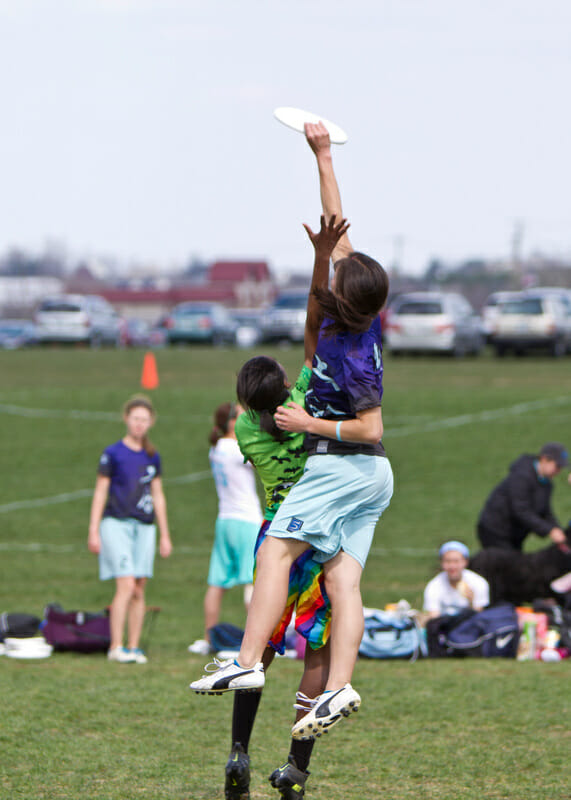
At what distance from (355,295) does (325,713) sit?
1552 millimetres

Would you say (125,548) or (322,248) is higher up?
(322,248)

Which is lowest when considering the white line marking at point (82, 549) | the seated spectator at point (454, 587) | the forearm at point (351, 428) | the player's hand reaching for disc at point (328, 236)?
the white line marking at point (82, 549)

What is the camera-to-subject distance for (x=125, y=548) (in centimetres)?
812

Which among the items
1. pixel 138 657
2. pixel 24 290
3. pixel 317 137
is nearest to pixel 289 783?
pixel 317 137

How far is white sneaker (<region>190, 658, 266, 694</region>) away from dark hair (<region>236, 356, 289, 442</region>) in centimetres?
90

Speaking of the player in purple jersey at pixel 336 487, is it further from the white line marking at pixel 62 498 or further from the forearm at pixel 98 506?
the white line marking at pixel 62 498

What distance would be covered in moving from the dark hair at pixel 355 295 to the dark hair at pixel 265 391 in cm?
30

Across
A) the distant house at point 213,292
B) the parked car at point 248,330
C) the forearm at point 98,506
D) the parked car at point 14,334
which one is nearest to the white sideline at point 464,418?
the forearm at point 98,506

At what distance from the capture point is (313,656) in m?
4.59

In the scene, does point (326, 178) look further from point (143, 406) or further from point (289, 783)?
point (143, 406)

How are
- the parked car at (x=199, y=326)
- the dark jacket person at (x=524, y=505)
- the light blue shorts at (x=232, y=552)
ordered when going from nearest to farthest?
1. the light blue shorts at (x=232, y=552)
2. the dark jacket person at (x=524, y=505)
3. the parked car at (x=199, y=326)

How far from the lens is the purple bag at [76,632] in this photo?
841 cm

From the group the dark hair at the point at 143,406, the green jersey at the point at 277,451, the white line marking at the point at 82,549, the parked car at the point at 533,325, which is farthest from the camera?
the parked car at the point at 533,325

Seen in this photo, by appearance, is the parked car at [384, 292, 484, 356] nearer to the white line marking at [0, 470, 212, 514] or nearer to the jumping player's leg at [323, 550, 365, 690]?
the white line marking at [0, 470, 212, 514]
